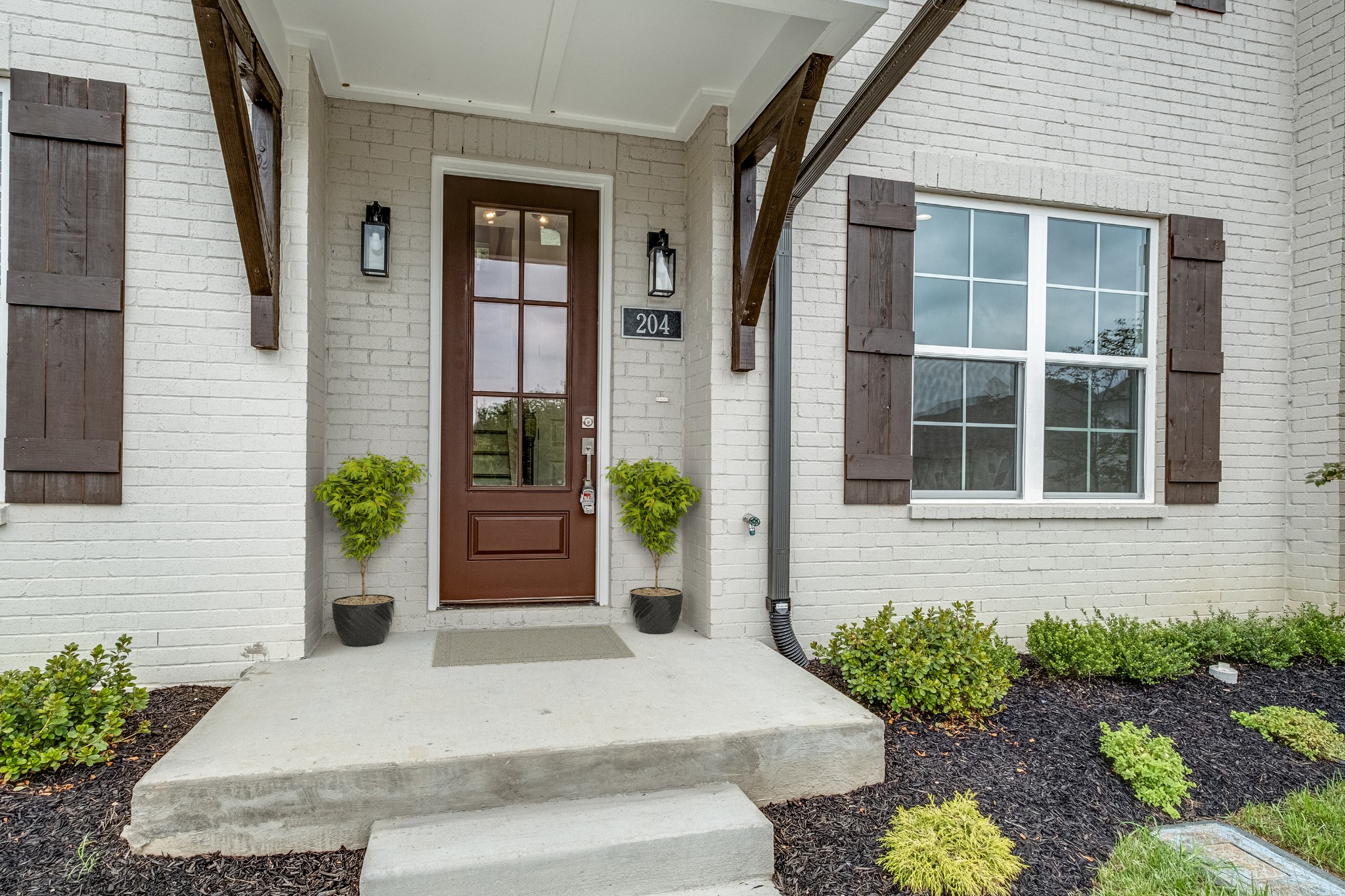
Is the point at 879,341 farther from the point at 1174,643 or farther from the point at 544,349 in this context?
the point at 1174,643

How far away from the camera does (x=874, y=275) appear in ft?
12.5

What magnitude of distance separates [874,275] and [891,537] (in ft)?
4.35

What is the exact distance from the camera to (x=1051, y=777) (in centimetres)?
267

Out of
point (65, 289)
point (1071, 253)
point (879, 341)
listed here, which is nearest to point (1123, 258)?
point (1071, 253)

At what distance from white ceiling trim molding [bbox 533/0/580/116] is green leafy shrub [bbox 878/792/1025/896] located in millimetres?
3072

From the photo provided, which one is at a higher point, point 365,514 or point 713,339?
point 713,339

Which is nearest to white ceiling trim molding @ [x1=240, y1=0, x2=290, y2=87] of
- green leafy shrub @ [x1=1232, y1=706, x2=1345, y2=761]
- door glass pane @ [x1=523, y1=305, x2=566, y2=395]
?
door glass pane @ [x1=523, y1=305, x2=566, y2=395]

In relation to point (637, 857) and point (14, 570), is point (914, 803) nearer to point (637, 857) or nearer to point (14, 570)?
point (637, 857)

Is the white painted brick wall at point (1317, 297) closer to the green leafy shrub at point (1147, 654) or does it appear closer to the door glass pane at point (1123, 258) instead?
the door glass pane at point (1123, 258)

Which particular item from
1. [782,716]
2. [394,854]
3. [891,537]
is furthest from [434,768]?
[891,537]

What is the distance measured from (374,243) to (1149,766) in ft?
12.4

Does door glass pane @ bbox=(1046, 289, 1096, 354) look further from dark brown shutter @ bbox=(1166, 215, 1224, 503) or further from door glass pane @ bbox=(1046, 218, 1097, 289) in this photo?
dark brown shutter @ bbox=(1166, 215, 1224, 503)

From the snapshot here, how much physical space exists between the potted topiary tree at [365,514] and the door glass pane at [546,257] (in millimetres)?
1106

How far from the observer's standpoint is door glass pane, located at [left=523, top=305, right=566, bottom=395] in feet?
12.7
